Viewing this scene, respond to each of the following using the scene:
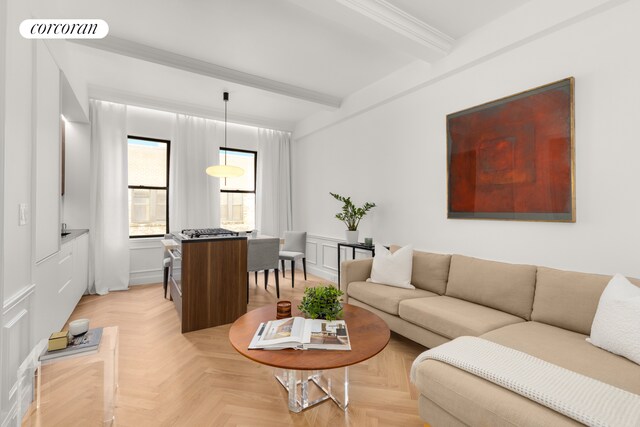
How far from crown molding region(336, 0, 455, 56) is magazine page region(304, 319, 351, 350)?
7.70 feet

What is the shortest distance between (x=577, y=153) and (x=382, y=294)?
1896mm

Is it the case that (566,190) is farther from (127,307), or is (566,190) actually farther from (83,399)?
(127,307)

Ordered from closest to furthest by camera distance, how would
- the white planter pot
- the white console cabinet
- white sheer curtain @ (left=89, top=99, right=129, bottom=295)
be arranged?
1. the white console cabinet
2. the white planter pot
3. white sheer curtain @ (left=89, top=99, right=129, bottom=295)

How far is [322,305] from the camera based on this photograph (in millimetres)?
2002

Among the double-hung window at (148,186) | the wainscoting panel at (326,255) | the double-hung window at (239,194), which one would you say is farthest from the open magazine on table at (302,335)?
the double-hung window at (239,194)

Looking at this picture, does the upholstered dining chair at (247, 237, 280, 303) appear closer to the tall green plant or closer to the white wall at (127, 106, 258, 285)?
the tall green plant

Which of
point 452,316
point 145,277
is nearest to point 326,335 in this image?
point 452,316

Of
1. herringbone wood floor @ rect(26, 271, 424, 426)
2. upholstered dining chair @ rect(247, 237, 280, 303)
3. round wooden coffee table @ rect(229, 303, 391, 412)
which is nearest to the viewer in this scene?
round wooden coffee table @ rect(229, 303, 391, 412)

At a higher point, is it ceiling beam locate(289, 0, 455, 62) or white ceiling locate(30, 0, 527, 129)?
white ceiling locate(30, 0, 527, 129)

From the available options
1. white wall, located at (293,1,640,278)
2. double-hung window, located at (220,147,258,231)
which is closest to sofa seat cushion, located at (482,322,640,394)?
white wall, located at (293,1,640,278)

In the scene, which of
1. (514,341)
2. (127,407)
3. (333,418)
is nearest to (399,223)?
(514,341)

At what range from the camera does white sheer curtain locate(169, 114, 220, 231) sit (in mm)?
4852

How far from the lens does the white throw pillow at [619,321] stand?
59.1 inches

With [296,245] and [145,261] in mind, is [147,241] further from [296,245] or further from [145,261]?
[296,245]
